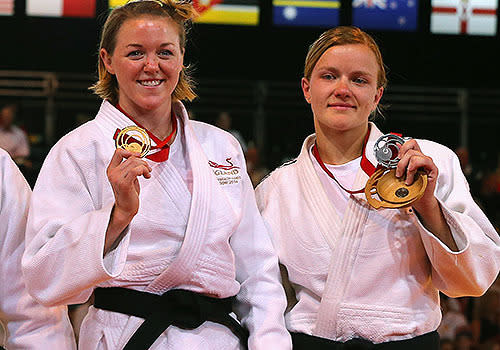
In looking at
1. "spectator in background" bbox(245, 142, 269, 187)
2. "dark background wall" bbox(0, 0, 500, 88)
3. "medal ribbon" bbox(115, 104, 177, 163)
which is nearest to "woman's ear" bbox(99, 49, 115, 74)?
"medal ribbon" bbox(115, 104, 177, 163)

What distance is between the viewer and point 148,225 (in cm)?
223

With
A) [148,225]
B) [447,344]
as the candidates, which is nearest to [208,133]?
[148,225]

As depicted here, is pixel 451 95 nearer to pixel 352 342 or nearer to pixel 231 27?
pixel 231 27

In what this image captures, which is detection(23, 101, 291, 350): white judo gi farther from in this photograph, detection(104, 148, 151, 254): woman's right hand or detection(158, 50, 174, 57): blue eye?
detection(158, 50, 174, 57): blue eye

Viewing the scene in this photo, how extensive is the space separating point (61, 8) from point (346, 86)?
601 centimetres

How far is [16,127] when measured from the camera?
7281mm

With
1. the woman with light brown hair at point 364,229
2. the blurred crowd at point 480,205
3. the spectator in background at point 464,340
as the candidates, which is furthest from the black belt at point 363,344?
the spectator in background at point 464,340

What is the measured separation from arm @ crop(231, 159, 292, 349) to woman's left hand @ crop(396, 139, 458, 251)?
479mm

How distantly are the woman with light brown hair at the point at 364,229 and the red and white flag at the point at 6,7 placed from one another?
19.4 ft

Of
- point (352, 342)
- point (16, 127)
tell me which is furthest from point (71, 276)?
point (16, 127)

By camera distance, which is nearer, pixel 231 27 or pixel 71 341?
pixel 71 341

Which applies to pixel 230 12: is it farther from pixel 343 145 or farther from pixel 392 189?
pixel 392 189

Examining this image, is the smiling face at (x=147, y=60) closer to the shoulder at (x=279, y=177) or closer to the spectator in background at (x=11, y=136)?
the shoulder at (x=279, y=177)

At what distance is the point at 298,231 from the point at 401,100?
6696 mm
